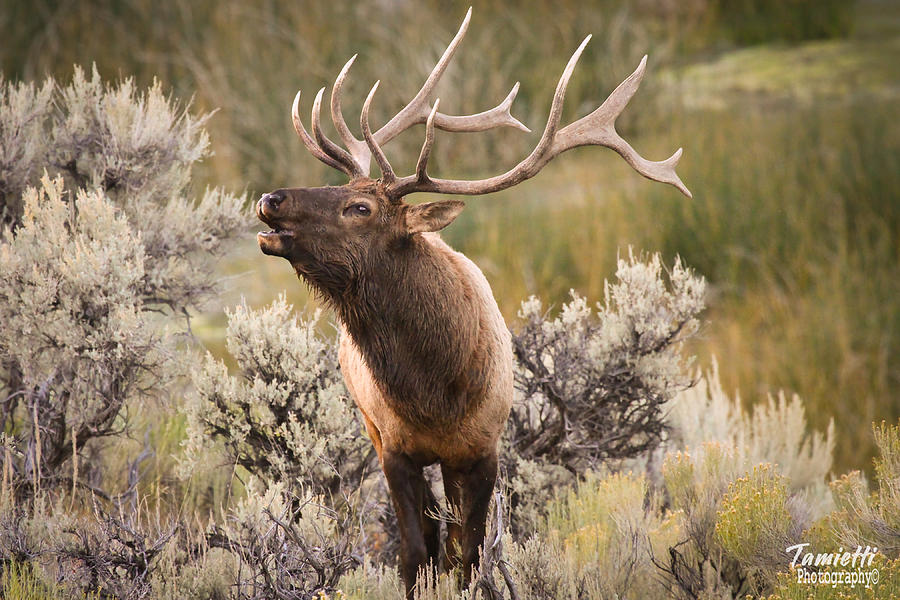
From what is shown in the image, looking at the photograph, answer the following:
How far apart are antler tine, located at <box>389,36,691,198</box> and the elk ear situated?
0.08m

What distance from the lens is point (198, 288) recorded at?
4914 mm

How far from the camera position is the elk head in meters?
3.43

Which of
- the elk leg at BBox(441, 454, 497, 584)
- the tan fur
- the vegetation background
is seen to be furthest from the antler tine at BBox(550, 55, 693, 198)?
the vegetation background

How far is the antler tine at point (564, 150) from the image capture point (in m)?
3.58

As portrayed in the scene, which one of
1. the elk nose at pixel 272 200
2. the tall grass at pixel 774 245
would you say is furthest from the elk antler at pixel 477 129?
the tall grass at pixel 774 245

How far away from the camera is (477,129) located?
162 inches

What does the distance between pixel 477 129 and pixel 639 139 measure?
7.05 m

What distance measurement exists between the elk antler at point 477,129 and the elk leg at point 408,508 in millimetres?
971

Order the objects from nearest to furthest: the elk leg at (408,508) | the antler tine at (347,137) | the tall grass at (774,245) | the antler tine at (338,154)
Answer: the elk leg at (408,508), the antler tine at (338,154), the antler tine at (347,137), the tall grass at (774,245)

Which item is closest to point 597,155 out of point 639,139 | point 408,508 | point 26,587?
point 639,139

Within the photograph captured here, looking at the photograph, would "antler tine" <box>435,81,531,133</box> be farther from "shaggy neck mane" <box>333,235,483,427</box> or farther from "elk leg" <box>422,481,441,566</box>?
"elk leg" <box>422,481,441,566</box>

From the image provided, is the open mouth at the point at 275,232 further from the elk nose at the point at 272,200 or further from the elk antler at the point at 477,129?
the elk antler at the point at 477,129

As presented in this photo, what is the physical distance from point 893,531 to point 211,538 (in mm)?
2612

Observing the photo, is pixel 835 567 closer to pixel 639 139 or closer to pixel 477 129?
pixel 477 129
